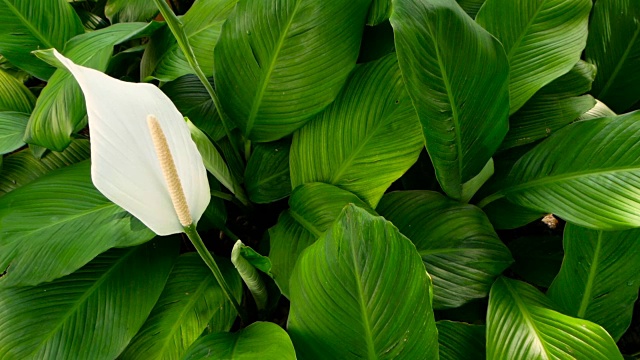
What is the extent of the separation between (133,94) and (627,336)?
876 millimetres

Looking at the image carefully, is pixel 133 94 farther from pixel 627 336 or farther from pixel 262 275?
pixel 627 336

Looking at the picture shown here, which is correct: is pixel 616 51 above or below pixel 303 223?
above

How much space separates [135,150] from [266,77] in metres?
0.34

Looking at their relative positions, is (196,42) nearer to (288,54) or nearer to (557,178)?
(288,54)

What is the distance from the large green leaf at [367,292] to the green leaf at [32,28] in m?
0.67

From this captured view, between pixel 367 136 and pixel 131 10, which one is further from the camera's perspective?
pixel 131 10

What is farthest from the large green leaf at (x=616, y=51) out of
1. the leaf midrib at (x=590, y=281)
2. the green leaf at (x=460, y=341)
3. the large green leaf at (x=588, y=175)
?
the green leaf at (x=460, y=341)

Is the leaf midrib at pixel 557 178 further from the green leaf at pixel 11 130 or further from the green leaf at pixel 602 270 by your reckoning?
the green leaf at pixel 11 130

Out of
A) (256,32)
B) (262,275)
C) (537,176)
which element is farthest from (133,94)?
(537,176)

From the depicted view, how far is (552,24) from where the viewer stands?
30.5 inches

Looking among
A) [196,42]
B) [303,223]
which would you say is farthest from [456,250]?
[196,42]

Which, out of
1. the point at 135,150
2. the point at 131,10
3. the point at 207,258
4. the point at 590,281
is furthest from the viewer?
the point at 131,10

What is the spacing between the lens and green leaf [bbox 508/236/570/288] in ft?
2.70

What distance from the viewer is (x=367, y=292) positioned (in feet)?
1.77
